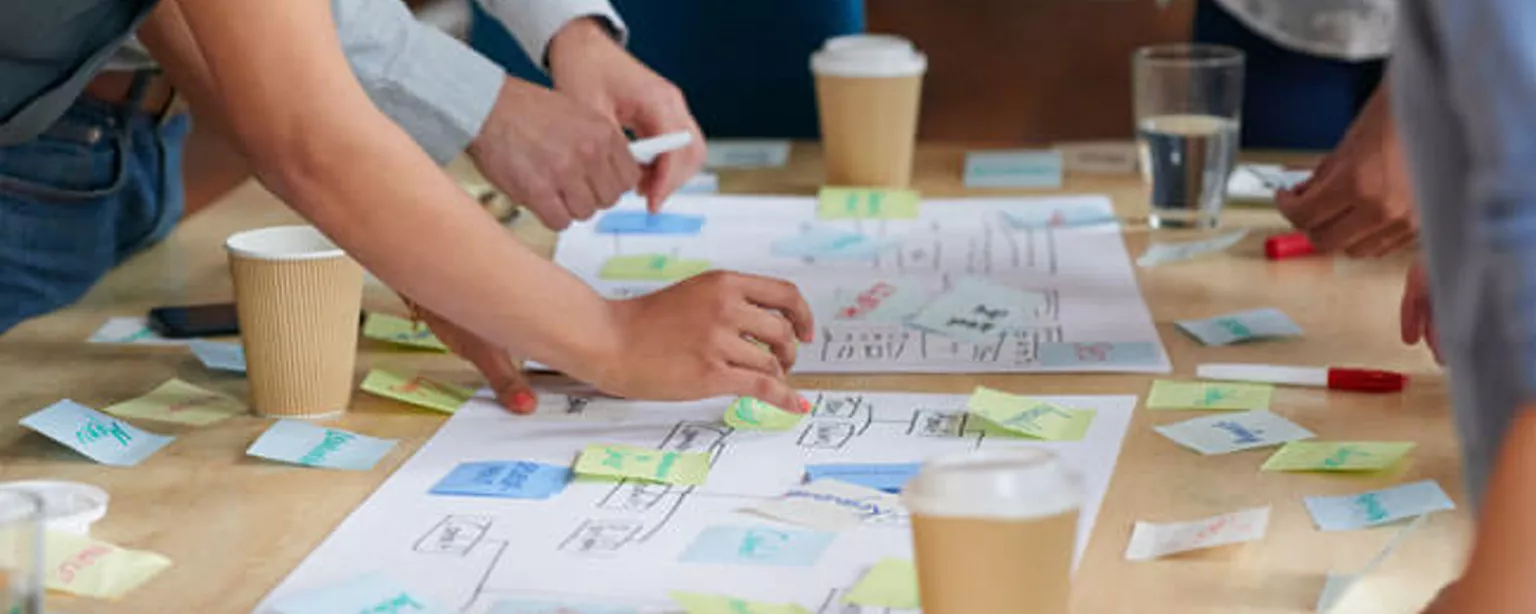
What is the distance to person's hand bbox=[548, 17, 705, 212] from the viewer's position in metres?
1.55

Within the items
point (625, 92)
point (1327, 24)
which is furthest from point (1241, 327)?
point (1327, 24)

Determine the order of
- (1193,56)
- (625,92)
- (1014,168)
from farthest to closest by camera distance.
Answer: (1014,168) → (1193,56) → (625,92)

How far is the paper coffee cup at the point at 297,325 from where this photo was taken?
45.4 inches

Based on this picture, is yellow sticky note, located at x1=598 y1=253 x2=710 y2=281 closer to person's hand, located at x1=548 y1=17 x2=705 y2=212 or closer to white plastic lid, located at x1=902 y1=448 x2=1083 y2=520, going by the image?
person's hand, located at x1=548 y1=17 x2=705 y2=212

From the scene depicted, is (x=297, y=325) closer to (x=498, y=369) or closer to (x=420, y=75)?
(x=498, y=369)

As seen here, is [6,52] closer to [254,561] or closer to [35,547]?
[254,561]

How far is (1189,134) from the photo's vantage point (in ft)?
5.30

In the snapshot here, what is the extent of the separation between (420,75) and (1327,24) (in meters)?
0.99

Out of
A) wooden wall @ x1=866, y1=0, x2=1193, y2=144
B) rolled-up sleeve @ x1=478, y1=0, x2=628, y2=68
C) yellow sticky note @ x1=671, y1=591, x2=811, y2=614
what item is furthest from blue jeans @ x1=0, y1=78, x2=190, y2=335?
wooden wall @ x1=866, y1=0, x2=1193, y2=144

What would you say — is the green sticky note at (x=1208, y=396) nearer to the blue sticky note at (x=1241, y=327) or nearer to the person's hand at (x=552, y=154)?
the blue sticky note at (x=1241, y=327)

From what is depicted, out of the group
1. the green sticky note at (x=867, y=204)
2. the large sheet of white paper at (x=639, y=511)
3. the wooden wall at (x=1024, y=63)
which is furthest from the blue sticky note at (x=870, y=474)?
the wooden wall at (x=1024, y=63)

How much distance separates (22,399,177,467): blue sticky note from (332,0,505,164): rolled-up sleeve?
1.22ft

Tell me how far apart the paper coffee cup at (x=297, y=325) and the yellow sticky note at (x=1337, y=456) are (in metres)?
0.55

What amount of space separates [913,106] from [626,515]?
834 mm
